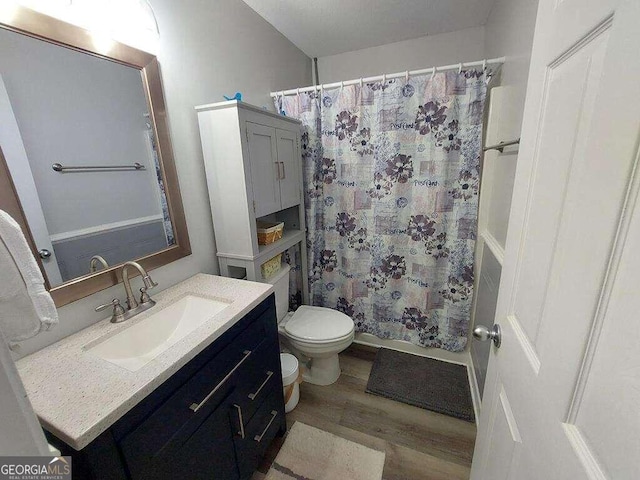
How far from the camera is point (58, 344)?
883 millimetres

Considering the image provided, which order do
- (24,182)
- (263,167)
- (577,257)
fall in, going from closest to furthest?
1. (577,257)
2. (24,182)
3. (263,167)

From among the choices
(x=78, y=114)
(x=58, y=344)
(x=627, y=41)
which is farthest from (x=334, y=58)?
(x=58, y=344)

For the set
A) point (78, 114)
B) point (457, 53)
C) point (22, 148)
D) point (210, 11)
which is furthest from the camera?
point (457, 53)

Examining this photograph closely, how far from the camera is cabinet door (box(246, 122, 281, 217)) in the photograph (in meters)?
1.35

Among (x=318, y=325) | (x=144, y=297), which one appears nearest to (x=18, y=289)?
(x=144, y=297)

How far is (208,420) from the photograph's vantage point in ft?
2.99

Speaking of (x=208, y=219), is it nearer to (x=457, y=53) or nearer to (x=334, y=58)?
(x=334, y=58)

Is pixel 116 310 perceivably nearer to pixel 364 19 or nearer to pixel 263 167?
pixel 263 167

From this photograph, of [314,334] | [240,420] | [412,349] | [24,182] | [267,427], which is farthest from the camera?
[412,349]

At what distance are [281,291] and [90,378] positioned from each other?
109cm

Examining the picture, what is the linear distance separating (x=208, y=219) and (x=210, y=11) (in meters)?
1.06

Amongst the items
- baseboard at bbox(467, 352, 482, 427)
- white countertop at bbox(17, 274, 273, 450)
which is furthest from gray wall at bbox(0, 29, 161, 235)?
baseboard at bbox(467, 352, 482, 427)

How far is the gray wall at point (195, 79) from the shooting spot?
115cm

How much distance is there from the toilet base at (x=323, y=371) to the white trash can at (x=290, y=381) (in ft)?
0.62
